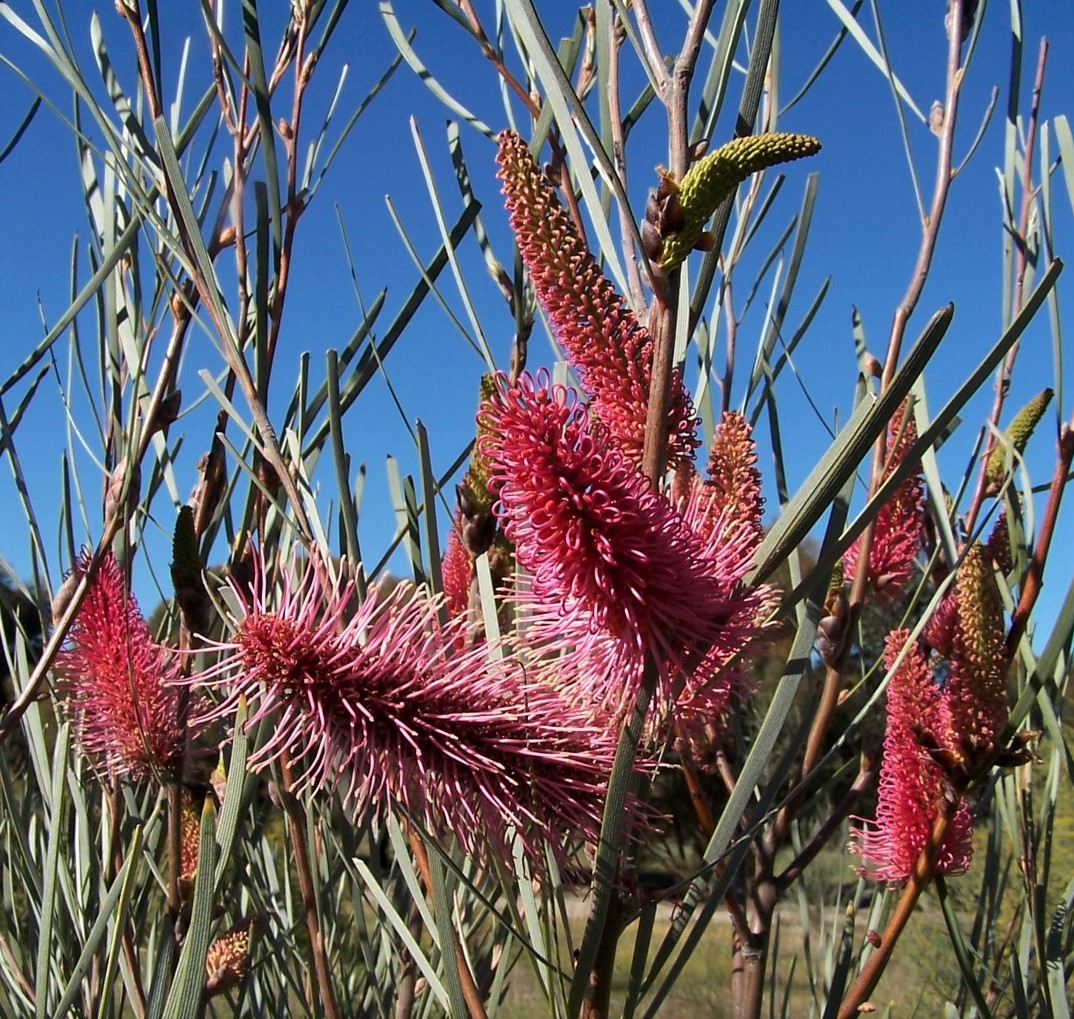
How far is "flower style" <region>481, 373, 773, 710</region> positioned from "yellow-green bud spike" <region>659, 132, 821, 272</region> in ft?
0.21

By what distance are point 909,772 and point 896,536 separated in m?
0.17

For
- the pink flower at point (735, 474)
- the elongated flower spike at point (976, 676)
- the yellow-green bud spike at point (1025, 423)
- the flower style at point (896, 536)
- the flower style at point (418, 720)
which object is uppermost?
the yellow-green bud spike at point (1025, 423)

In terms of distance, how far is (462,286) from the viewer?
563 millimetres

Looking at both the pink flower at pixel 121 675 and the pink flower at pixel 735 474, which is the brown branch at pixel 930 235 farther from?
the pink flower at pixel 121 675

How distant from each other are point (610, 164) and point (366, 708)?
22 centimetres

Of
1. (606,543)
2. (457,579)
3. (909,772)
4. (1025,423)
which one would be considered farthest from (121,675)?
(1025,423)

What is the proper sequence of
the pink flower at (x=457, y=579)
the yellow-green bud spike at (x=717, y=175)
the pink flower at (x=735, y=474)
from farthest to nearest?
the pink flower at (x=457, y=579)
the pink flower at (x=735, y=474)
the yellow-green bud spike at (x=717, y=175)

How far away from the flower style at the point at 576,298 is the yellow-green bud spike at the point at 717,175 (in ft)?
0.12

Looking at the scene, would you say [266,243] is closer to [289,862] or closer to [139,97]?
[139,97]

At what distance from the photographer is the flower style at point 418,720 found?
0.37 m

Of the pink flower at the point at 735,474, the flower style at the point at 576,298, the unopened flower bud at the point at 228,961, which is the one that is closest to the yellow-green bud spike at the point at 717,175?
the flower style at the point at 576,298

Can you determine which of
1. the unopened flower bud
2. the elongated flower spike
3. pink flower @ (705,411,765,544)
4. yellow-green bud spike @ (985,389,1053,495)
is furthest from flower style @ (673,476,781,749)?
the unopened flower bud

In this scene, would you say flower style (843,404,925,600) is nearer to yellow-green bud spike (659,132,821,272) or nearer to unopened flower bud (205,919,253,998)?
yellow-green bud spike (659,132,821,272)

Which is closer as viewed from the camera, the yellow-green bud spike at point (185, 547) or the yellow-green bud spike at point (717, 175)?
the yellow-green bud spike at point (717, 175)
